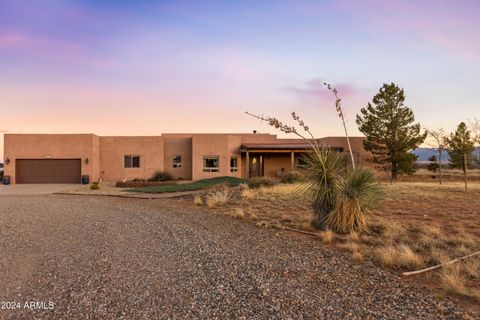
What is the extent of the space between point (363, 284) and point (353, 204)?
3.66 metres

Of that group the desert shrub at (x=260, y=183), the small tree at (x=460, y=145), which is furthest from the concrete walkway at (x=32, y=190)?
the small tree at (x=460, y=145)

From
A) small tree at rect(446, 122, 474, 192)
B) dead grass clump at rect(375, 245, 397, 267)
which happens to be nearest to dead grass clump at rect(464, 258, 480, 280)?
dead grass clump at rect(375, 245, 397, 267)

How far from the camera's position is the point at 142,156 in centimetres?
2803

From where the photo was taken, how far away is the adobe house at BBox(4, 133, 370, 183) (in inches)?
1040

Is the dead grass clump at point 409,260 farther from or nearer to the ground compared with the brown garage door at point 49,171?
nearer to the ground

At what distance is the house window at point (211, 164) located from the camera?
90.5 feet

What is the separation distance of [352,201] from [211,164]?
2014 cm

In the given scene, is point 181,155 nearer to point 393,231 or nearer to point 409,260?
point 393,231

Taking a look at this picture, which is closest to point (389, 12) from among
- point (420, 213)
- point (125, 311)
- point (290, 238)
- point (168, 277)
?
point (420, 213)

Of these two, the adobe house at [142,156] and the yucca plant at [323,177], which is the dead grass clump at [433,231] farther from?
the adobe house at [142,156]

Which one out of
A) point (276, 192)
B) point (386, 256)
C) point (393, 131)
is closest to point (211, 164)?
point (276, 192)

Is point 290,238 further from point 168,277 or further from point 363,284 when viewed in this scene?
point 168,277

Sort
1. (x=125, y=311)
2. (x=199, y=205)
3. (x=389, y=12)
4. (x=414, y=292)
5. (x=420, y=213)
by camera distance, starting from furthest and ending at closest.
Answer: (x=199, y=205), (x=389, y=12), (x=420, y=213), (x=414, y=292), (x=125, y=311)

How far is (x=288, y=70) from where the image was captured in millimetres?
14891
